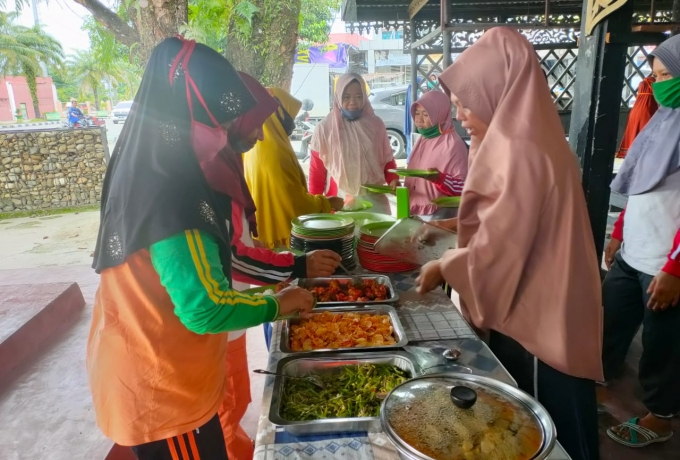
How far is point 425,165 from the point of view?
12.6 ft

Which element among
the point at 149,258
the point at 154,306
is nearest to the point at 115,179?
the point at 149,258

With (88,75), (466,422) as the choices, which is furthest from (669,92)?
(88,75)

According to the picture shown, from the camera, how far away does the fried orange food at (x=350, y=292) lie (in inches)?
83.7

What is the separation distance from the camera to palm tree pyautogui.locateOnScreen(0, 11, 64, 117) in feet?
75.7

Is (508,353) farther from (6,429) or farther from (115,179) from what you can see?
(6,429)

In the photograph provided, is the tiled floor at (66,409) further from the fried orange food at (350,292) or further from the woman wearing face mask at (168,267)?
the woman wearing face mask at (168,267)

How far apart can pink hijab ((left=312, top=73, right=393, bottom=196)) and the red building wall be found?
25.3 m

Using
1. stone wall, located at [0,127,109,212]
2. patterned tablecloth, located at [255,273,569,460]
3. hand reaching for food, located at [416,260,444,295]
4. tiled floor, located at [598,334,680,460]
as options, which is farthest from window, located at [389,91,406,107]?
hand reaching for food, located at [416,260,444,295]

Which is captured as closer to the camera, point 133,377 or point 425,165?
point 133,377

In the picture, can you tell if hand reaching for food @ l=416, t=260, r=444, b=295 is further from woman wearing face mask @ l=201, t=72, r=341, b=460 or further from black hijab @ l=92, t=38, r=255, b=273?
black hijab @ l=92, t=38, r=255, b=273

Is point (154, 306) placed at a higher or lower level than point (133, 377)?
higher

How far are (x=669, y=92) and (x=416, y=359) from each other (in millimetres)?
1887

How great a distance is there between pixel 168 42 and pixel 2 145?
11.3m

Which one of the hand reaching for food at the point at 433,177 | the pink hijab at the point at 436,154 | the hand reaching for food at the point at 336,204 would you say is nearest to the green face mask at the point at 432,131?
the pink hijab at the point at 436,154
